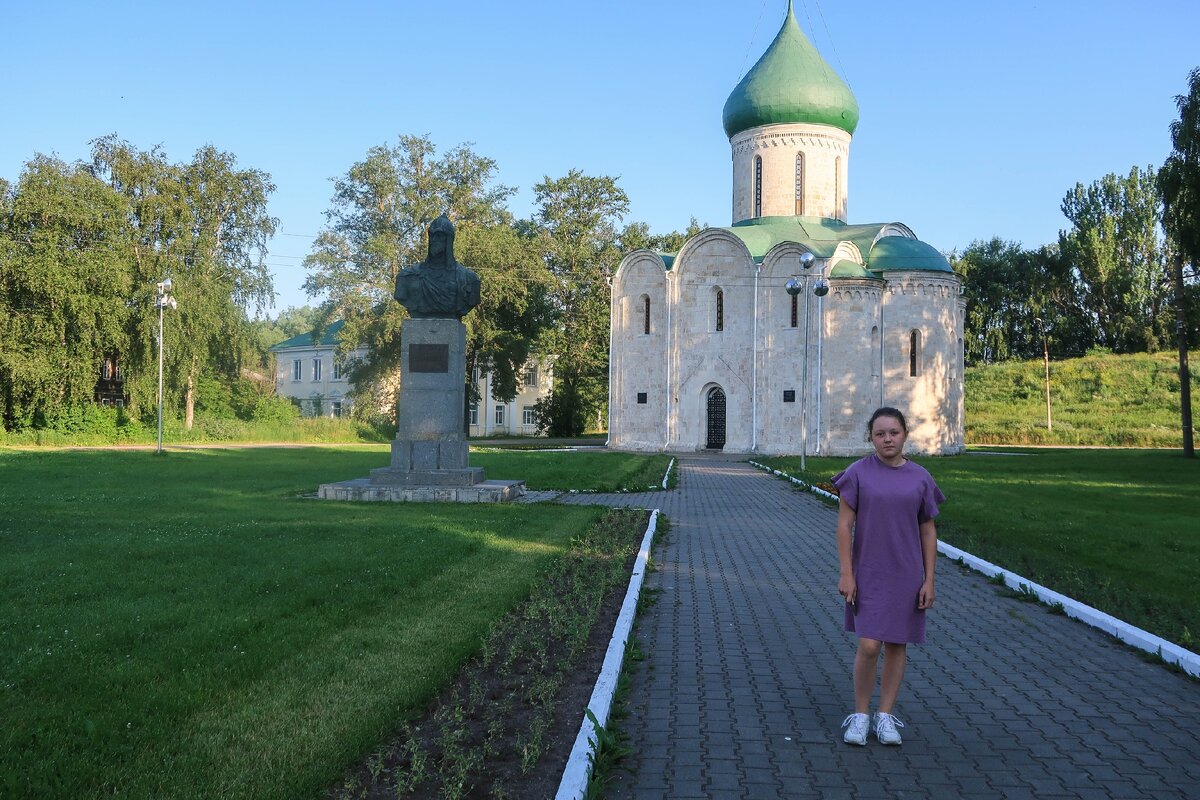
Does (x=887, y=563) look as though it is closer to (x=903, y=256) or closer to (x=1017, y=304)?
(x=903, y=256)

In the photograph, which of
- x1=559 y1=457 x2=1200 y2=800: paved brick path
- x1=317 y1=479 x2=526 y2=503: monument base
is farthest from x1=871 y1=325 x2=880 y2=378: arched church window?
x1=559 y1=457 x2=1200 y2=800: paved brick path

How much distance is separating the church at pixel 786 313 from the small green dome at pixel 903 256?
0.06 meters

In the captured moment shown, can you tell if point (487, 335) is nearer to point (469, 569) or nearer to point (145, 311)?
point (145, 311)

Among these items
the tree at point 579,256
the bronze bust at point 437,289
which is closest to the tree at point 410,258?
the tree at point 579,256

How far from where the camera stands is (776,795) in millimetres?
4078

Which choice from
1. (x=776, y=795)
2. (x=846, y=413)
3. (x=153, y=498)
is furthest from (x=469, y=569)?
(x=846, y=413)

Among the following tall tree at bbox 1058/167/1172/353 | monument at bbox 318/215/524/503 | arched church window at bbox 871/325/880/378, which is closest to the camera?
monument at bbox 318/215/524/503

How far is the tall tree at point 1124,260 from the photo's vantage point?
6238 cm

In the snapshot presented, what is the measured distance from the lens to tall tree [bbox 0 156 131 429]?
3444 centimetres

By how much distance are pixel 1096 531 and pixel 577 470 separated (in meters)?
13.1

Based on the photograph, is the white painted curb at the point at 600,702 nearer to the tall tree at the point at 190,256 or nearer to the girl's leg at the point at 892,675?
the girl's leg at the point at 892,675

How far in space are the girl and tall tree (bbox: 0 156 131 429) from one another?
36144 mm

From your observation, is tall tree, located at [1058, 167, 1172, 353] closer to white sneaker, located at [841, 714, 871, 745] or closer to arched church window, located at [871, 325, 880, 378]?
arched church window, located at [871, 325, 880, 378]

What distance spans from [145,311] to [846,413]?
2671 centimetres
